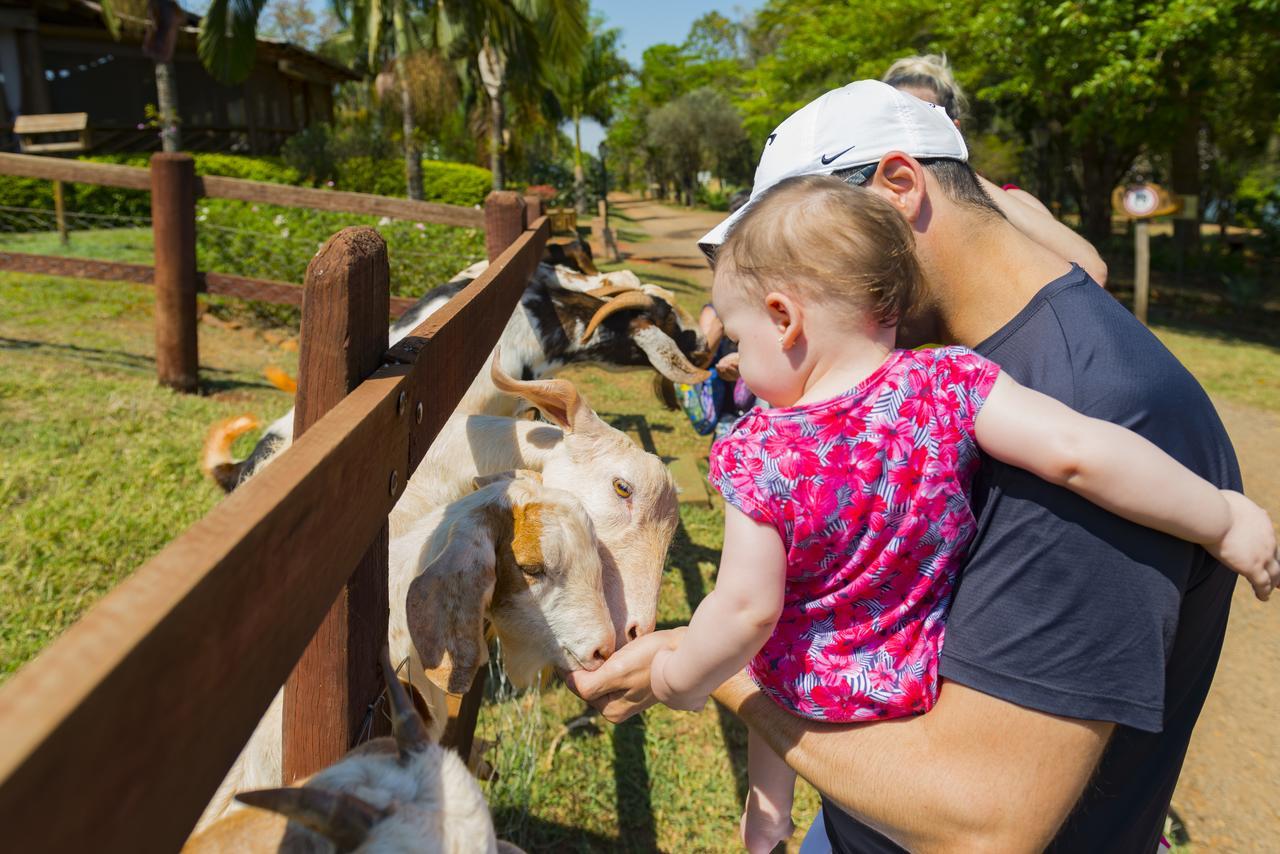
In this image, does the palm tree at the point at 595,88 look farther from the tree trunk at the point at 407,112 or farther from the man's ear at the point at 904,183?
the man's ear at the point at 904,183

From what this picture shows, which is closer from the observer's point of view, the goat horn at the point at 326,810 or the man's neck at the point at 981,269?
the goat horn at the point at 326,810

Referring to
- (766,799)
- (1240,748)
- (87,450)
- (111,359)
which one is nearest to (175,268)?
(111,359)

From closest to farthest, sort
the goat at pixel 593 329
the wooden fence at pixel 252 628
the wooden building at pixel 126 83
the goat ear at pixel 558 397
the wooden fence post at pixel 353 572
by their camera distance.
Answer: the wooden fence at pixel 252 628
the wooden fence post at pixel 353 572
the goat ear at pixel 558 397
the goat at pixel 593 329
the wooden building at pixel 126 83

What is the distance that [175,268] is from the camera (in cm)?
696

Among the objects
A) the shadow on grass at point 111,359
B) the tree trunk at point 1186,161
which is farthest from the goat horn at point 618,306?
the tree trunk at point 1186,161

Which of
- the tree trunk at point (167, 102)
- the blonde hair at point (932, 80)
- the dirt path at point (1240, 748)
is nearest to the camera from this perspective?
the blonde hair at point (932, 80)

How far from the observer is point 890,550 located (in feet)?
4.91

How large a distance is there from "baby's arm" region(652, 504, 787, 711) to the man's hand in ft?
0.86

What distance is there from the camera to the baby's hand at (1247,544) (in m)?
1.46

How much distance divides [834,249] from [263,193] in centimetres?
645

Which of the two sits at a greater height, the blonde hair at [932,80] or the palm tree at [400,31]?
the palm tree at [400,31]

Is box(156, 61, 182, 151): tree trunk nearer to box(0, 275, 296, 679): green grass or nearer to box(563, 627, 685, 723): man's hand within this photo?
box(0, 275, 296, 679): green grass

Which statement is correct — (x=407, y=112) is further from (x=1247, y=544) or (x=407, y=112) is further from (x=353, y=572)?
(x=1247, y=544)

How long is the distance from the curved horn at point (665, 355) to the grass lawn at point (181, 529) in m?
1.23
